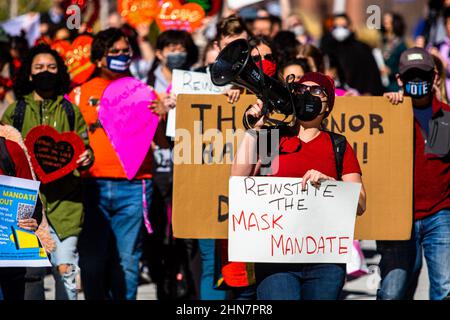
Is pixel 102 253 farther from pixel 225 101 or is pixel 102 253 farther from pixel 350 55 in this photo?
pixel 350 55

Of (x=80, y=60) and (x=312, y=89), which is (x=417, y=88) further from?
(x=80, y=60)

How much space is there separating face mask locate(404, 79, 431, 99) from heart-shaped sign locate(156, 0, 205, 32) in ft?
10.1

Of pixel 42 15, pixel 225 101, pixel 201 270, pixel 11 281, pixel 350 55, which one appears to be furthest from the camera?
pixel 42 15

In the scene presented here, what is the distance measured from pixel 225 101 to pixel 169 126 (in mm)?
880

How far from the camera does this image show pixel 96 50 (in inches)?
346

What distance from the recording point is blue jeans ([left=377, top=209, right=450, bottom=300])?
7781 mm

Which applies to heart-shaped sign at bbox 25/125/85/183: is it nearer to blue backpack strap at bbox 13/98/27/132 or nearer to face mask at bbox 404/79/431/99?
blue backpack strap at bbox 13/98/27/132

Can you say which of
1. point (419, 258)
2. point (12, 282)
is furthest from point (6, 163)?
point (419, 258)

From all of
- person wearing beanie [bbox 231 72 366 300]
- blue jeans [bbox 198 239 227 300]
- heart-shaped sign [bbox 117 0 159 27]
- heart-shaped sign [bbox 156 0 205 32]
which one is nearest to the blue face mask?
person wearing beanie [bbox 231 72 366 300]

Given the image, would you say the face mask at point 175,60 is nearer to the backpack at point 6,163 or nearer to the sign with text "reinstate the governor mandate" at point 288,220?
the backpack at point 6,163

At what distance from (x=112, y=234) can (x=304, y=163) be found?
2.26m

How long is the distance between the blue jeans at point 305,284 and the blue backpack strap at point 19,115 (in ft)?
7.07
